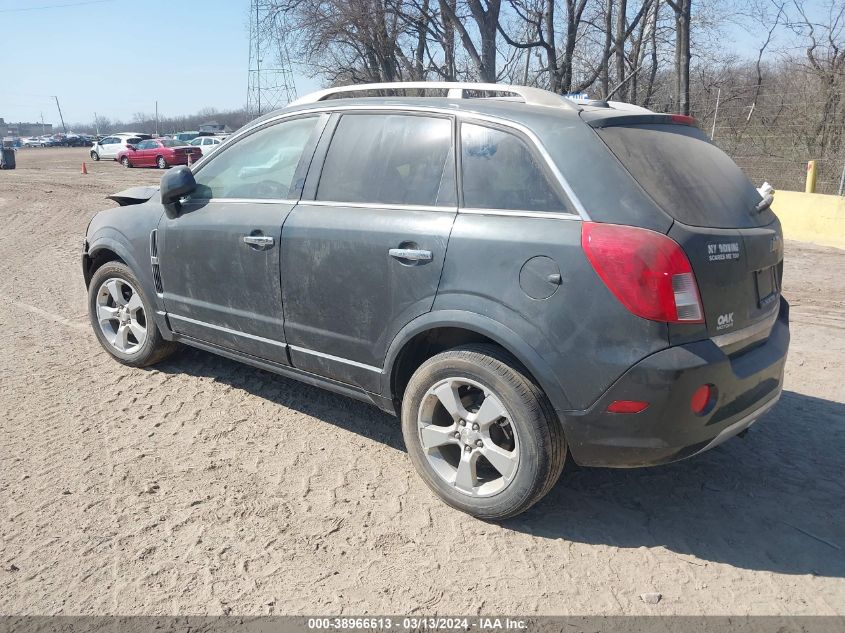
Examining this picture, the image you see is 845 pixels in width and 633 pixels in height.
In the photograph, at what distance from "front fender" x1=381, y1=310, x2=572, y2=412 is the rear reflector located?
0.57 ft

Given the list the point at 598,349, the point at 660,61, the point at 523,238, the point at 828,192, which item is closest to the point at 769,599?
the point at 598,349

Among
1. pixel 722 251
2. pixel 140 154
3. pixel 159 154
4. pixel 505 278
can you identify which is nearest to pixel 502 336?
pixel 505 278

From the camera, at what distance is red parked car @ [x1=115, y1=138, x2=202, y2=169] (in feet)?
105

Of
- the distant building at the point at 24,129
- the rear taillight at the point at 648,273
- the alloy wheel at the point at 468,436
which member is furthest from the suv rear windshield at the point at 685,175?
the distant building at the point at 24,129

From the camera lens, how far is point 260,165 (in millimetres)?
4160

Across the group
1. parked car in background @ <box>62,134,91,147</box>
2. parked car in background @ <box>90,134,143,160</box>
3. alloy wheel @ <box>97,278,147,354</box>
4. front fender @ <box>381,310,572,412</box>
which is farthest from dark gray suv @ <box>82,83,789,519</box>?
parked car in background @ <box>62,134,91,147</box>

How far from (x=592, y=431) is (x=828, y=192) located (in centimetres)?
1205

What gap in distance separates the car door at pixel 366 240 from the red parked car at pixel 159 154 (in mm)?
29801

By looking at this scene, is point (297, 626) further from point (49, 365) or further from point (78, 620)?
point (49, 365)

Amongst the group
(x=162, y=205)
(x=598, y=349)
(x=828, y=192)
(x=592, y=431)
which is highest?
(x=162, y=205)

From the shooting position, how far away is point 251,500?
334 centimetres

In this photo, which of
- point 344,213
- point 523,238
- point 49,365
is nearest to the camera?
point 523,238

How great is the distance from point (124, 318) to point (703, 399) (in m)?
→ 3.97

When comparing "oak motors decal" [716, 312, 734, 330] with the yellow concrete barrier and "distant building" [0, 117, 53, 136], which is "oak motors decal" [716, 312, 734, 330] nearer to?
the yellow concrete barrier
